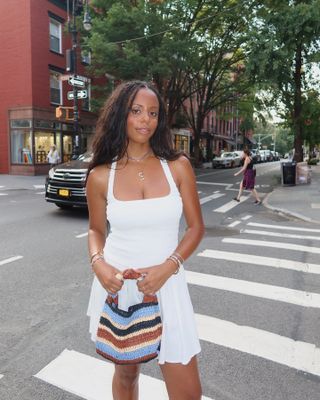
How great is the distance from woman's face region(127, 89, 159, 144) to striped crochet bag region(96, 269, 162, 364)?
2.40 ft

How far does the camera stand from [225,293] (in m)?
4.83

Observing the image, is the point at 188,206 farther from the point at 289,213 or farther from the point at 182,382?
the point at 289,213

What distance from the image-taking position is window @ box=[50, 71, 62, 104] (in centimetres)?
2325

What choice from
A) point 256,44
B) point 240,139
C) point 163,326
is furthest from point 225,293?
point 240,139

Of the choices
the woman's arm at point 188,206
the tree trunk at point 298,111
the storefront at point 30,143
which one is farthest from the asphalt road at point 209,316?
the storefront at point 30,143

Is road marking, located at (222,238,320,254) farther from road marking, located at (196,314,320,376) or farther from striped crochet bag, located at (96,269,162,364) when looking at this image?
striped crochet bag, located at (96,269,162,364)

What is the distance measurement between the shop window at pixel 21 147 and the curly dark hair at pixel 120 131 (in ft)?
69.0

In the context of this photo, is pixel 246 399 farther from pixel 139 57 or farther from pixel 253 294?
pixel 139 57

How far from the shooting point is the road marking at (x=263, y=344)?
3.26 meters

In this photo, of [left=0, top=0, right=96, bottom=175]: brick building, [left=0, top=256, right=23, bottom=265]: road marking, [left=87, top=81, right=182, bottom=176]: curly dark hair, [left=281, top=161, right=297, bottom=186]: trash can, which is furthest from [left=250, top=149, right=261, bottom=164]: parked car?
[left=87, top=81, right=182, bottom=176]: curly dark hair

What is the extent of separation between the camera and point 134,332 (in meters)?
1.83

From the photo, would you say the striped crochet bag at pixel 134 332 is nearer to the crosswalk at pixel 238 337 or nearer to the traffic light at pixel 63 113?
the crosswalk at pixel 238 337

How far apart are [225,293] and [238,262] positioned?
1.52 meters

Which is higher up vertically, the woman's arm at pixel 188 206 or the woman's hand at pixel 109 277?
the woman's arm at pixel 188 206
